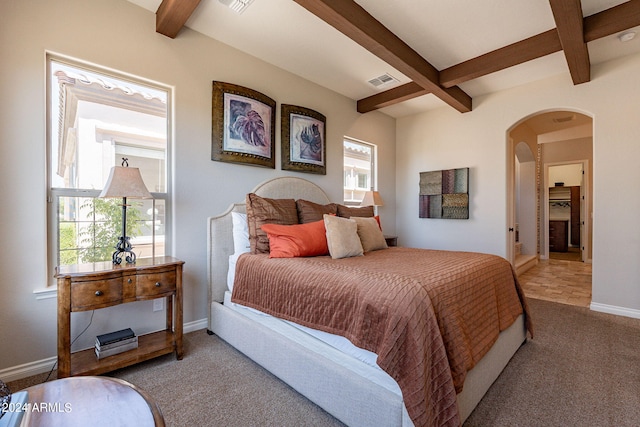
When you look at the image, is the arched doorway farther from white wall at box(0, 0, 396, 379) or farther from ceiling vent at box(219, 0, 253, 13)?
white wall at box(0, 0, 396, 379)

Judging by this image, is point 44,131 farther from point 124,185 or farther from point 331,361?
point 331,361

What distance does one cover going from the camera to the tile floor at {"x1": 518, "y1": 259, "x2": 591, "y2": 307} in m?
3.74

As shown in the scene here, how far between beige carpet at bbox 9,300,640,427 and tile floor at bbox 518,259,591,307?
127 centimetres

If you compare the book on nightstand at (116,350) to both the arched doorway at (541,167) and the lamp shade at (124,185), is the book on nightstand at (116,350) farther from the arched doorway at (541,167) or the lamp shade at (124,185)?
the arched doorway at (541,167)

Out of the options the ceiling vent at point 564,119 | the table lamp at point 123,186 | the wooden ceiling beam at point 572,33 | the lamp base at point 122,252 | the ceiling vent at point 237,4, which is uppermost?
A: the ceiling vent at point 237,4

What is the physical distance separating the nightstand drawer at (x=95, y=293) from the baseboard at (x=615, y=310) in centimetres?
458

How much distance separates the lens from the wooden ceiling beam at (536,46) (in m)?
2.29

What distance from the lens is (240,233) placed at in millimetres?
2648

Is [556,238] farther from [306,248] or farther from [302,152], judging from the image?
[306,248]

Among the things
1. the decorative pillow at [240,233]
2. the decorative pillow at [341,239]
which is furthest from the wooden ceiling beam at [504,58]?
the decorative pillow at [240,233]

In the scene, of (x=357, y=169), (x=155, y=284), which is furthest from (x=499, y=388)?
(x=357, y=169)

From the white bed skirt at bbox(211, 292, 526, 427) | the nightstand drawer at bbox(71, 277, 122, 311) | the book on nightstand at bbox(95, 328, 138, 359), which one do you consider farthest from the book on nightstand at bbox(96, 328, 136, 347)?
the white bed skirt at bbox(211, 292, 526, 427)

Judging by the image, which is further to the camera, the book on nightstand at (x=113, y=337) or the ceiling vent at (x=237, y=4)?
the ceiling vent at (x=237, y=4)

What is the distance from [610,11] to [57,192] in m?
4.44
